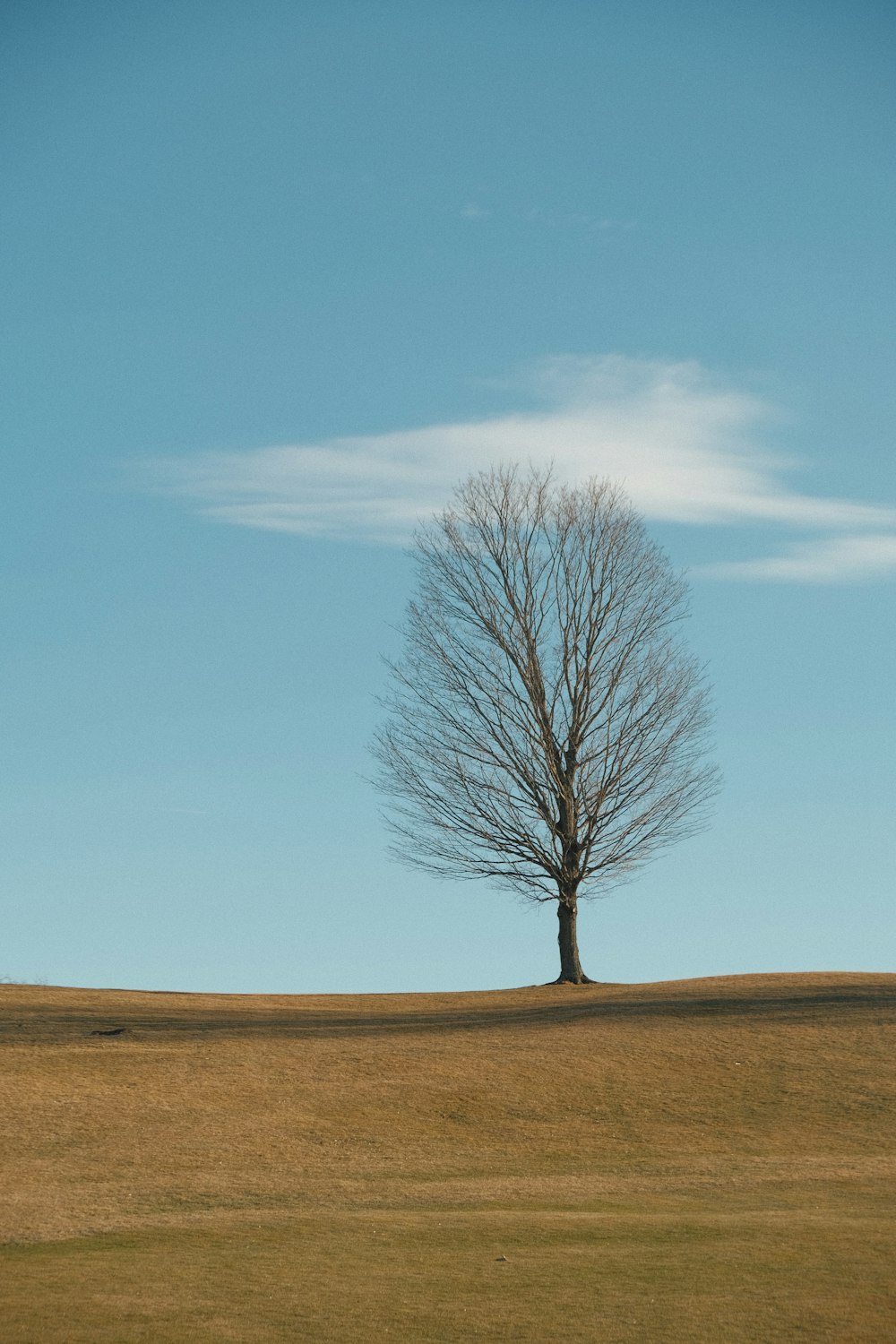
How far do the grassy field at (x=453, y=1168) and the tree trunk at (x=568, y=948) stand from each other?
2.88 meters

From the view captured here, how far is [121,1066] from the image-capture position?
20.2 m

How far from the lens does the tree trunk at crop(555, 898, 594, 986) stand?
1262 inches

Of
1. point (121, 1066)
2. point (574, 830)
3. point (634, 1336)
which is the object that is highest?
point (574, 830)

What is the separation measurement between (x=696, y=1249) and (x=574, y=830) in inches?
858

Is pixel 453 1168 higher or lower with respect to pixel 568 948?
lower

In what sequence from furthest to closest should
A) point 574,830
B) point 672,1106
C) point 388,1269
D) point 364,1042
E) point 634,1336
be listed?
point 574,830
point 364,1042
point 672,1106
point 388,1269
point 634,1336

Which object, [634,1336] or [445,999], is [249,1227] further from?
[445,999]

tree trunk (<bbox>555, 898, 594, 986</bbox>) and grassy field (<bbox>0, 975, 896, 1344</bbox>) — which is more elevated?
tree trunk (<bbox>555, 898, 594, 986</bbox>)

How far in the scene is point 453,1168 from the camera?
52.2 feet

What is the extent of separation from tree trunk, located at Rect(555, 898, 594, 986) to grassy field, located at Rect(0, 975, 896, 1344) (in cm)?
288

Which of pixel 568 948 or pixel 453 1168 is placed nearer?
pixel 453 1168

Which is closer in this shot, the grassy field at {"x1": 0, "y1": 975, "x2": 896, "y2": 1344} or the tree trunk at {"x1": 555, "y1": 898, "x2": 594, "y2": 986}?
the grassy field at {"x1": 0, "y1": 975, "x2": 896, "y2": 1344}

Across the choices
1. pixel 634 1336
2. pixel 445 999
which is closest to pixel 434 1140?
pixel 634 1336

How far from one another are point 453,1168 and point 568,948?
16.5 metres
